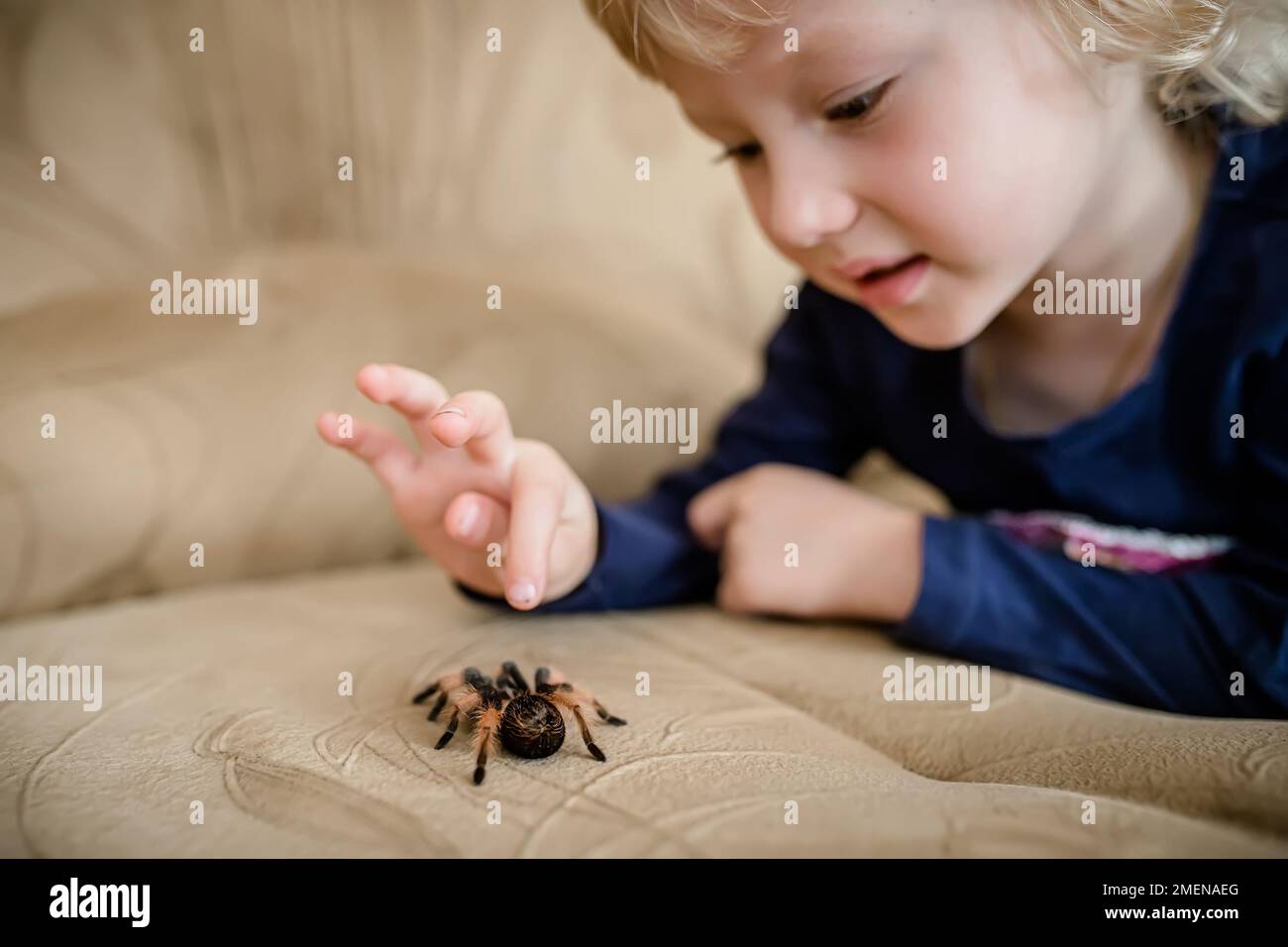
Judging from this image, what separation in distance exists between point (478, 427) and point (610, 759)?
0.17 metres

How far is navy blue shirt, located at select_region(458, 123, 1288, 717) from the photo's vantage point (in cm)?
55

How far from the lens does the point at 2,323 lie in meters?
→ 0.72

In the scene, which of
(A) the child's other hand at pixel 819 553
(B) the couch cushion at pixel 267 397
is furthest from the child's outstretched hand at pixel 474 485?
(B) the couch cushion at pixel 267 397

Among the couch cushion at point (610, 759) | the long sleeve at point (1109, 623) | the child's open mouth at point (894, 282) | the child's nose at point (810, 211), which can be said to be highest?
the child's nose at point (810, 211)

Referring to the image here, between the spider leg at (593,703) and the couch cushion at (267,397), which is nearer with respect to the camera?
the spider leg at (593,703)

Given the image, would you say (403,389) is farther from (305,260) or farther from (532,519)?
(305,260)

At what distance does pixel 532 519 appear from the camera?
503 mm

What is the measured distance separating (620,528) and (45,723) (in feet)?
1.05

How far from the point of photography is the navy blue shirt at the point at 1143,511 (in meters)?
0.55

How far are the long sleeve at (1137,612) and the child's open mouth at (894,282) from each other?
0.13 meters

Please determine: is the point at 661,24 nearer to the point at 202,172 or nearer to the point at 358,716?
the point at 358,716

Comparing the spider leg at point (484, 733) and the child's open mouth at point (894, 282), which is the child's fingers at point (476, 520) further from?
the child's open mouth at point (894, 282)

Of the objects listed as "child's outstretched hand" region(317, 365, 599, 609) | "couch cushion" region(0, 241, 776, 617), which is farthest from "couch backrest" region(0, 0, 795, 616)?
"child's outstretched hand" region(317, 365, 599, 609)

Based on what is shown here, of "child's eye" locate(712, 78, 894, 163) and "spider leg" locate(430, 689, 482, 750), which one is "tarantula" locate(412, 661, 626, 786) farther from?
"child's eye" locate(712, 78, 894, 163)
